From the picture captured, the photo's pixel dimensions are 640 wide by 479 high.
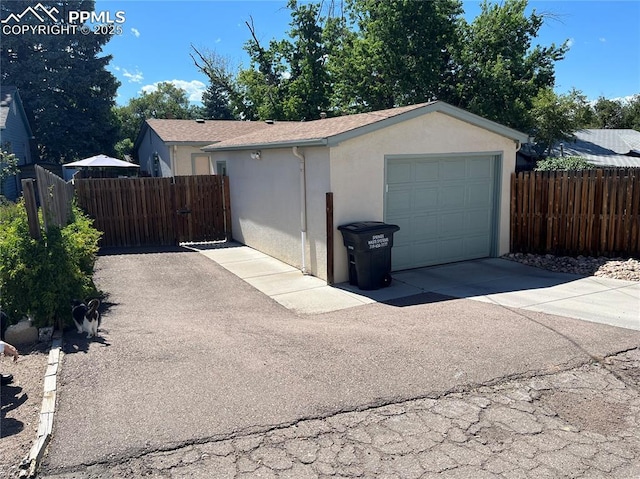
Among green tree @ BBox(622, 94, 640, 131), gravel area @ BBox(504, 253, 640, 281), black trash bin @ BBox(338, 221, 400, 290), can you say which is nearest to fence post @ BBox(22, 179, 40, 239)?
black trash bin @ BBox(338, 221, 400, 290)

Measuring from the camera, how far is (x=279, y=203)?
1073cm

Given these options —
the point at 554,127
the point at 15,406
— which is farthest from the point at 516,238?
Answer: the point at 554,127

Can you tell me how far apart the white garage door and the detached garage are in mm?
21

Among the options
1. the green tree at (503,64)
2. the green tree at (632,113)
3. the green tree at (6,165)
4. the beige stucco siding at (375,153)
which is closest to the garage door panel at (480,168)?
the beige stucco siding at (375,153)

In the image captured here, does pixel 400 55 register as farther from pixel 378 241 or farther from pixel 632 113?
pixel 632 113

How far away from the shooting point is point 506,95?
22875mm

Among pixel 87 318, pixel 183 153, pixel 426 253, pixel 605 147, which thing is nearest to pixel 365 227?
pixel 426 253

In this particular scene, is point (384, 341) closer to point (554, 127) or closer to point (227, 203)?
point (227, 203)

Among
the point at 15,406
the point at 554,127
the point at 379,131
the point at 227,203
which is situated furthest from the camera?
the point at 554,127

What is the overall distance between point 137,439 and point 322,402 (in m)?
1.55

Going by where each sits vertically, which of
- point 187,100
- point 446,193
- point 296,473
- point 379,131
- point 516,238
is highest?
point 187,100

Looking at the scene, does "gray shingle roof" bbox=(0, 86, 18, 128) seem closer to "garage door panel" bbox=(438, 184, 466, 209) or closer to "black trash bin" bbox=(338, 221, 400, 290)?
"black trash bin" bbox=(338, 221, 400, 290)

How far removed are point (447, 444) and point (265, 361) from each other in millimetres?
2153

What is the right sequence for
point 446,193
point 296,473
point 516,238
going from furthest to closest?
point 516,238 < point 446,193 < point 296,473
